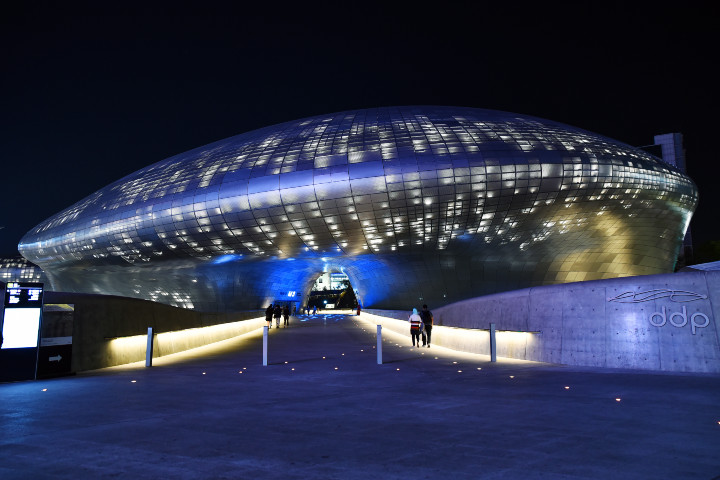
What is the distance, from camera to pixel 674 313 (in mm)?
10680

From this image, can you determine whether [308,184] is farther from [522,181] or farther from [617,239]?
[617,239]

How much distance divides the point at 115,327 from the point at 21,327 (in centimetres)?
283

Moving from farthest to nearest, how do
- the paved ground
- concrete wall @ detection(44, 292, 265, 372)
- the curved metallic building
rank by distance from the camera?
the curved metallic building → concrete wall @ detection(44, 292, 265, 372) → the paved ground

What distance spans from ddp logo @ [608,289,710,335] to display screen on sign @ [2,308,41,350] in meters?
13.0

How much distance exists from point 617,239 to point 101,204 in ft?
147

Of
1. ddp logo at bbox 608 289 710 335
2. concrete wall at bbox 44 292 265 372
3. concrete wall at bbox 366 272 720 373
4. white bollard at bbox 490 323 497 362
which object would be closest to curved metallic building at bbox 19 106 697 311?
concrete wall at bbox 44 292 265 372

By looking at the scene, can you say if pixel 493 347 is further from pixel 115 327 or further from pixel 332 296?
pixel 332 296

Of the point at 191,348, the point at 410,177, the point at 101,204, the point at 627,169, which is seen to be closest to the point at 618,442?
the point at 191,348

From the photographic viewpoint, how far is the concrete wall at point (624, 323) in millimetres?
10352

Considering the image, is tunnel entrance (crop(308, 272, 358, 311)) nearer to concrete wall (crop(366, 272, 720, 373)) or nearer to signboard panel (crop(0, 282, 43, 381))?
concrete wall (crop(366, 272, 720, 373))

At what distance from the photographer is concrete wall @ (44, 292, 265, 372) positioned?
1251 centimetres
